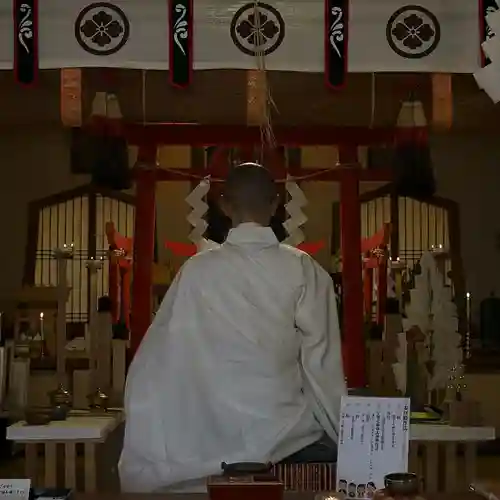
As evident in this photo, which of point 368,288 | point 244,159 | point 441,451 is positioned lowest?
point 441,451

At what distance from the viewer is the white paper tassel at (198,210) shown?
5.27 meters

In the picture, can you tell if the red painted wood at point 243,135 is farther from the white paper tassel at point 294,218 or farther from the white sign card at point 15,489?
the white sign card at point 15,489

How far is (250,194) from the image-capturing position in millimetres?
2838

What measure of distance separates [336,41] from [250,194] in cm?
83

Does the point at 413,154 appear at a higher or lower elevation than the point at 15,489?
higher

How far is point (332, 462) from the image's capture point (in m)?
2.76

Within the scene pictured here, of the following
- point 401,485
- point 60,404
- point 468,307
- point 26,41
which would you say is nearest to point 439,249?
point 468,307

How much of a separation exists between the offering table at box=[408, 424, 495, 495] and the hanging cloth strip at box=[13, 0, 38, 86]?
2.28 m

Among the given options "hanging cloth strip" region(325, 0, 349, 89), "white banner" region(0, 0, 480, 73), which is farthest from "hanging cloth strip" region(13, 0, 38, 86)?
"hanging cloth strip" region(325, 0, 349, 89)

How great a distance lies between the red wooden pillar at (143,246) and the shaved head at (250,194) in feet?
8.31

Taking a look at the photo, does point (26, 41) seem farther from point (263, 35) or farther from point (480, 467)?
point (480, 467)

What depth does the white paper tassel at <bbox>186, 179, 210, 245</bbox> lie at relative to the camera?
5.27 meters

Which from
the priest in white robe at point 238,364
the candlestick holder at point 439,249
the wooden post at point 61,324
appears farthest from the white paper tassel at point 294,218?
the candlestick holder at point 439,249

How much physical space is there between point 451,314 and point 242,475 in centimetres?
296
